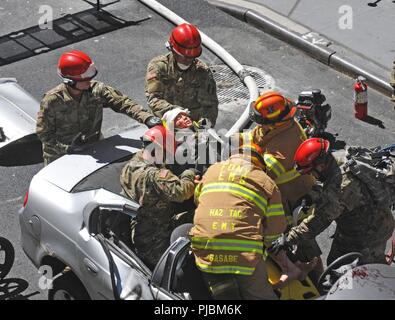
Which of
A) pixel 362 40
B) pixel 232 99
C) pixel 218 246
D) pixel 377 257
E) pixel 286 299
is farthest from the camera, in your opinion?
pixel 362 40

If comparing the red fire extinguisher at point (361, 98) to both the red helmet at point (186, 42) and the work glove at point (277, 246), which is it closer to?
the red helmet at point (186, 42)

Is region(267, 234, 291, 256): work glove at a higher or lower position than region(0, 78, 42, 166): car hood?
higher

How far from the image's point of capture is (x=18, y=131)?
9.73 m

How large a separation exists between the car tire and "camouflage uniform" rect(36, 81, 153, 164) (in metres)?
1.44

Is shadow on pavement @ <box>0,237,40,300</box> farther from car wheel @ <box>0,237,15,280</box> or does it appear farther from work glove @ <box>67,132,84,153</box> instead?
work glove @ <box>67,132,84,153</box>

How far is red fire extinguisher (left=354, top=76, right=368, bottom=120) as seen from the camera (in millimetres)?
10297

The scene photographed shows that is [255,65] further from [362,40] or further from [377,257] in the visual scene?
[377,257]

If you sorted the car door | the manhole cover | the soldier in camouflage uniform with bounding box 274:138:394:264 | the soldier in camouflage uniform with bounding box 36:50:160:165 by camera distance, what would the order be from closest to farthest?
the car door → the soldier in camouflage uniform with bounding box 274:138:394:264 → the soldier in camouflage uniform with bounding box 36:50:160:165 → the manhole cover

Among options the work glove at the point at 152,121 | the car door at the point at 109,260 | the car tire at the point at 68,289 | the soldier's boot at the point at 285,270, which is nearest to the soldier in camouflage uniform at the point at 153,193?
the car door at the point at 109,260

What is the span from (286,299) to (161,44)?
261 inches

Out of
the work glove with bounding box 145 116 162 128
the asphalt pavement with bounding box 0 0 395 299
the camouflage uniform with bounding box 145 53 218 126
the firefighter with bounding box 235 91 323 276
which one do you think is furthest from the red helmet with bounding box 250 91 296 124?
the asphalt pavement with bounding box 0 0 395 299

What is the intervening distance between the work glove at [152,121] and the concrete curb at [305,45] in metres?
4.37

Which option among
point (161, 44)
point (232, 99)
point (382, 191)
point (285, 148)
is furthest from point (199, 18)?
point (382, 191)

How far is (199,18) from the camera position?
12930mm
